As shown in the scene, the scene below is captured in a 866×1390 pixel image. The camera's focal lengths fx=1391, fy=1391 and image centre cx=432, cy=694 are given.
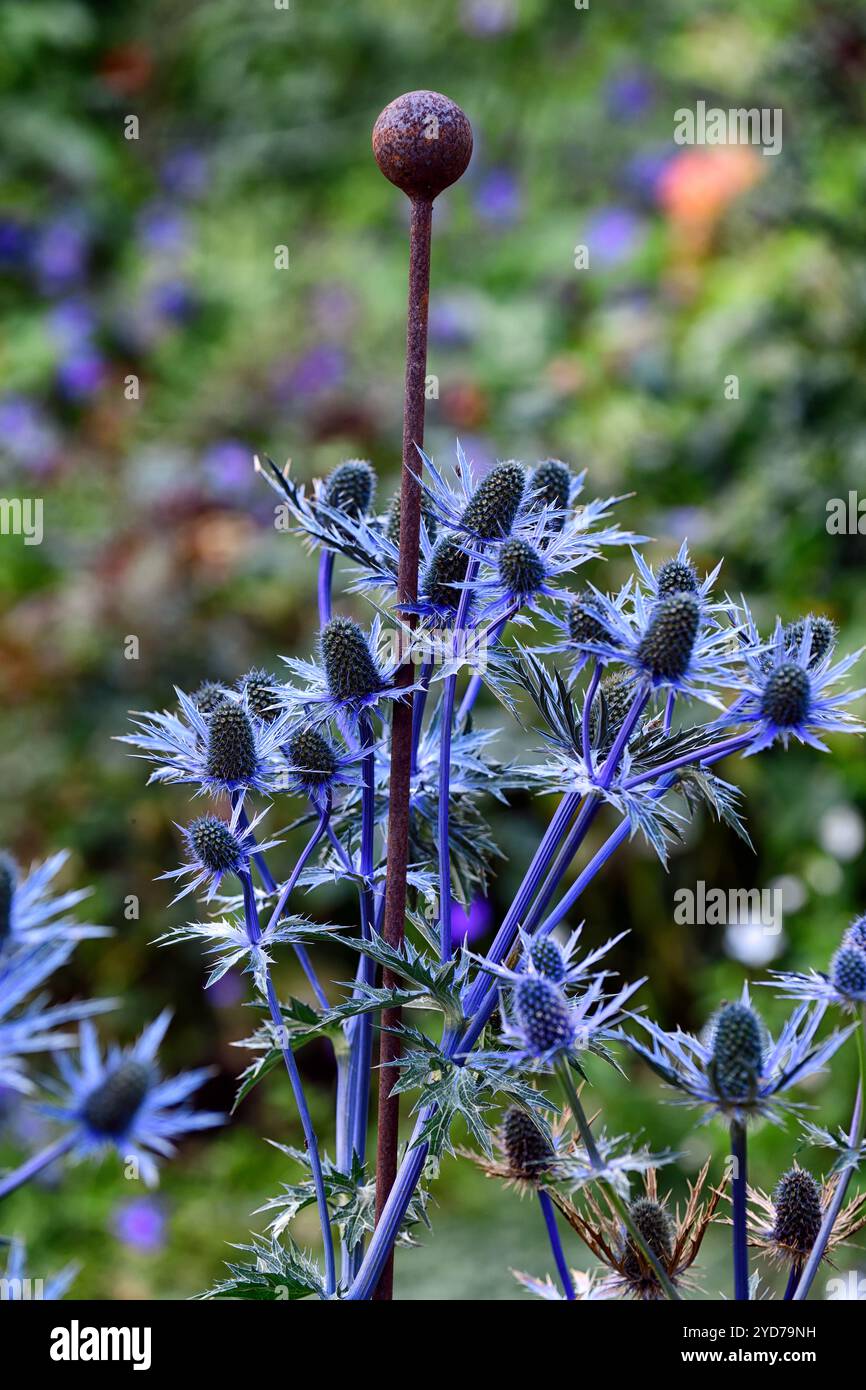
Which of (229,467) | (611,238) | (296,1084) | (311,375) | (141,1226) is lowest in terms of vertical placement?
(141,1226)

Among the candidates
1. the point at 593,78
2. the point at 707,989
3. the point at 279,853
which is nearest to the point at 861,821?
the point at 707,989

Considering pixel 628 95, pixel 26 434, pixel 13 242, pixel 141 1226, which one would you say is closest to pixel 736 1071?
pixel 141 1226

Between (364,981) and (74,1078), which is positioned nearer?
(74,1078)

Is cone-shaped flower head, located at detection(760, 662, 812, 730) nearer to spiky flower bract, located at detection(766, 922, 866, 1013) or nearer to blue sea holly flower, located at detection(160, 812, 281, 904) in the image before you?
spiky flower bract, located at detection(766, 922, 866, 1013)

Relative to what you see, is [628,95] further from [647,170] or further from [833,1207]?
[833,1207]

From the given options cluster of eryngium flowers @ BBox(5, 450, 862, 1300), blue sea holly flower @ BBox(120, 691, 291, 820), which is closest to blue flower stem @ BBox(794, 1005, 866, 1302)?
cluster of eryngium flowers @ BBox(5, 450, 862, 1300)

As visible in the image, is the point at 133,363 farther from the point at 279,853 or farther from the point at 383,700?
the point at 383,700

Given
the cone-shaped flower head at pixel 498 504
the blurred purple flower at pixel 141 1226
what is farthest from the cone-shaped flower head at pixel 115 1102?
the blurred purple flower at pixel 141 1226
